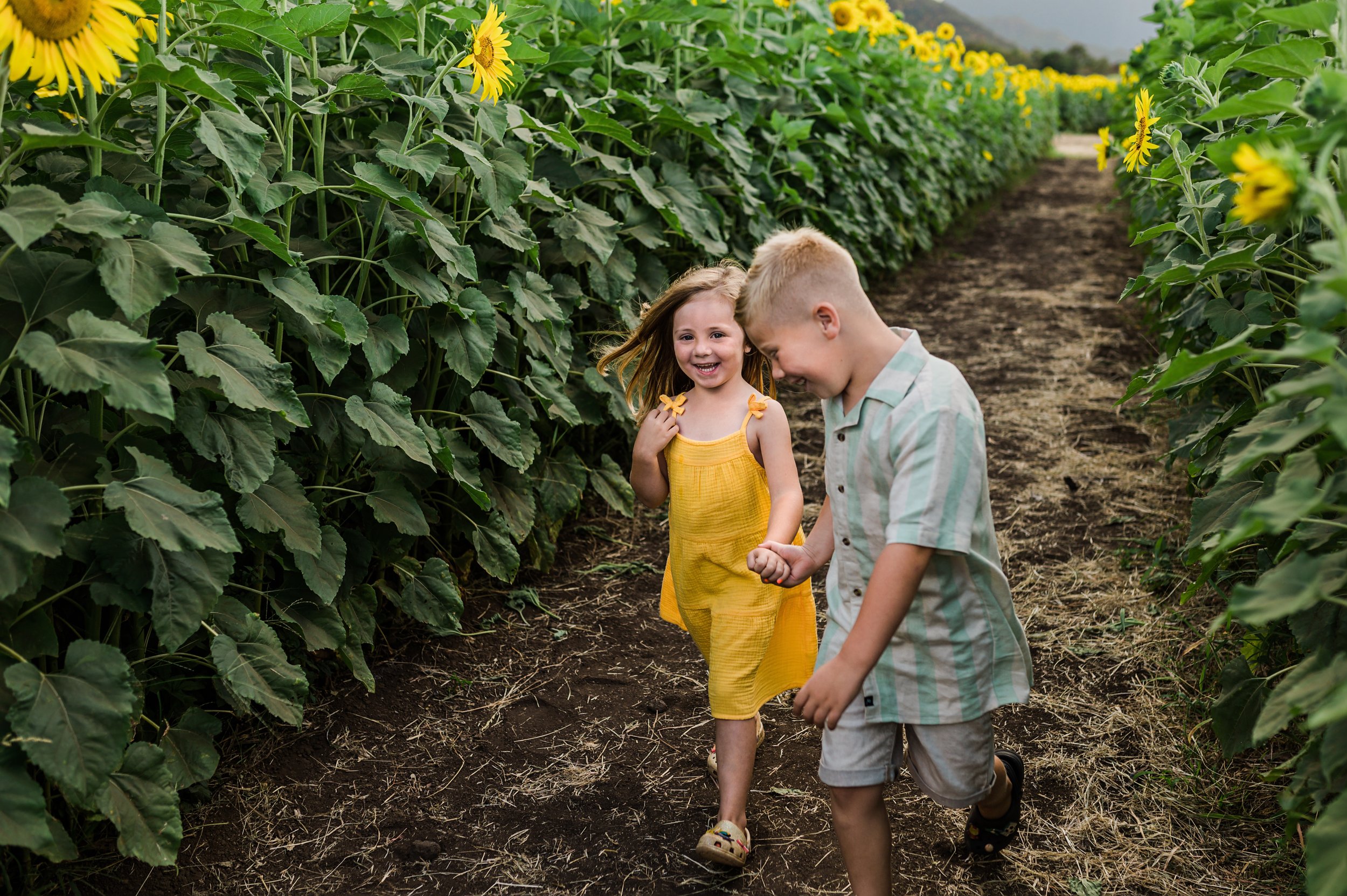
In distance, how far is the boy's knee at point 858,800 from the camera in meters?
2.04

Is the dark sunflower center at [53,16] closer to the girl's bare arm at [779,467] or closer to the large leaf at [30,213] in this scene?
the large leaf at [30,213]

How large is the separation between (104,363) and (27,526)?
0.95 ft

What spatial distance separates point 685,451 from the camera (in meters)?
2.57

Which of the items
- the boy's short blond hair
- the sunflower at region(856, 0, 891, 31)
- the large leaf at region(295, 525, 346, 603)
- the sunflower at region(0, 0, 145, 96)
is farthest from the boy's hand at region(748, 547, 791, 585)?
the sunflower at region(856, 0, 891, 31)

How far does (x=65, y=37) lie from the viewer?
184 cm

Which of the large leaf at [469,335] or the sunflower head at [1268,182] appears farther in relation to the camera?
the large leaf at [469,335]

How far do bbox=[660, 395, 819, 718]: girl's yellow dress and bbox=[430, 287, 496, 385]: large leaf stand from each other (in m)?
0.67

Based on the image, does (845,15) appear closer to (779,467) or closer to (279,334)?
(779,467)

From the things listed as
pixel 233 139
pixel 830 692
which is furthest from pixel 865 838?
pixel 233 139

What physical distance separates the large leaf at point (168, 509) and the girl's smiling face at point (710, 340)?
1061 mm

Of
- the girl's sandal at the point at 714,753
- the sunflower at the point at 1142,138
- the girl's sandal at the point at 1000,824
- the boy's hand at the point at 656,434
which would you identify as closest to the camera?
the girl's sandal at the point at 1000,824

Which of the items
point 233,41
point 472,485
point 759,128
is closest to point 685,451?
point 472,485

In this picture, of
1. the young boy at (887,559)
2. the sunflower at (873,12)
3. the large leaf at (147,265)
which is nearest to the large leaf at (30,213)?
the large leaf at (147,265)

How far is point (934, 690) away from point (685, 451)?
0.85 meters
